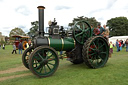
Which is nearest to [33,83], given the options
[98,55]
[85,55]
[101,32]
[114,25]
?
[85,55]

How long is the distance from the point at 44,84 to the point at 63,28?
8.92 feet

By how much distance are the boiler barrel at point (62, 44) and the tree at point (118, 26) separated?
145 ft

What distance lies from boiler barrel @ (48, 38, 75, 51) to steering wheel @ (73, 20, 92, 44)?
0.30 m

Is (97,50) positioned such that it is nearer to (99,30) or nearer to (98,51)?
(98,51)

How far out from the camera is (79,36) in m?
5.49

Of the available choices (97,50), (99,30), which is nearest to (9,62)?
(97,50)

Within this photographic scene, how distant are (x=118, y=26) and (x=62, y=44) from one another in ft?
152

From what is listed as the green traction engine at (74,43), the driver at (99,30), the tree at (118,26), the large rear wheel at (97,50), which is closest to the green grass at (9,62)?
the green traction engine at (74,43)

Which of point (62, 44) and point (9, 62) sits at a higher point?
point (62, 44)

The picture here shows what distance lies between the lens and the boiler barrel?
4879mm

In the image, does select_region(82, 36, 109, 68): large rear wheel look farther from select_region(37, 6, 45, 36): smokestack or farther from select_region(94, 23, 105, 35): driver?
select_region(37, 6, 45, 36): smokestack

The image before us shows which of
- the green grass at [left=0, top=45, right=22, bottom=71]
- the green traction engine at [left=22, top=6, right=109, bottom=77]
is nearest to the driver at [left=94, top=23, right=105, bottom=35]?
the green traction engine at [left=22, top=6, right=109, bottom=77]

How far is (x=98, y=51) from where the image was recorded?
17.7 ft

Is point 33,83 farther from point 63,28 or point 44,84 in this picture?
point 63,28
